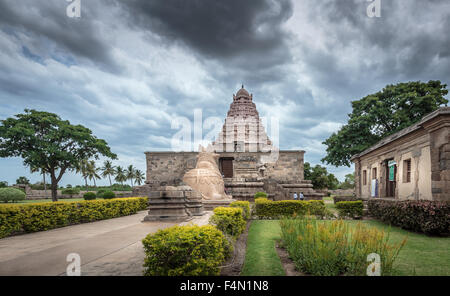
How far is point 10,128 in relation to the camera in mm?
18297

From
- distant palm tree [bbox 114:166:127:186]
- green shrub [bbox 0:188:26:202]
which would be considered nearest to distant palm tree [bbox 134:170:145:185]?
distant palm tree [bbox 114:166:127:186]

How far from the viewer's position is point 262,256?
5.32m

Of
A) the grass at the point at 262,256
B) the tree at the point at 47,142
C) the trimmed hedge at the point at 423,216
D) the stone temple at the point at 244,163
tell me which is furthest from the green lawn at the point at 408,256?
the tree at the point at 47,142

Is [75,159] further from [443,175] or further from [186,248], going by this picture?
[443,175]

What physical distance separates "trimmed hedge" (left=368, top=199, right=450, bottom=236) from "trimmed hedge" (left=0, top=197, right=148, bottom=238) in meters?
11.7

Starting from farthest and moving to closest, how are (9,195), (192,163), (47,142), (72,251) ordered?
1. (192,163)
2. (9,195)
3. (47,142)
4. (72,251)

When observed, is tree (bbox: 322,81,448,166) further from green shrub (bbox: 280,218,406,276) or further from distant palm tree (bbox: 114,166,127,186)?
distant palm tree (bbox: 114,166,127,186)

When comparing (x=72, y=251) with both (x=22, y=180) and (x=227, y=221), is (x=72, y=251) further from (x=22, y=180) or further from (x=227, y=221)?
(x=22, y=180)

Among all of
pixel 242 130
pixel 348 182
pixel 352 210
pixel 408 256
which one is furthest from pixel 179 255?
pixel 348 182

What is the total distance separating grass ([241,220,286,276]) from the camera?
170 inches

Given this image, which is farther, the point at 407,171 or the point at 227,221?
the point at 407,171

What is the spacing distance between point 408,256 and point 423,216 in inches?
119

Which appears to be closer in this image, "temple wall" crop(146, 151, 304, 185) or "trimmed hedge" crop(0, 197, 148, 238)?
"trimmed hedge" crop(0, 197, 148, 238)
